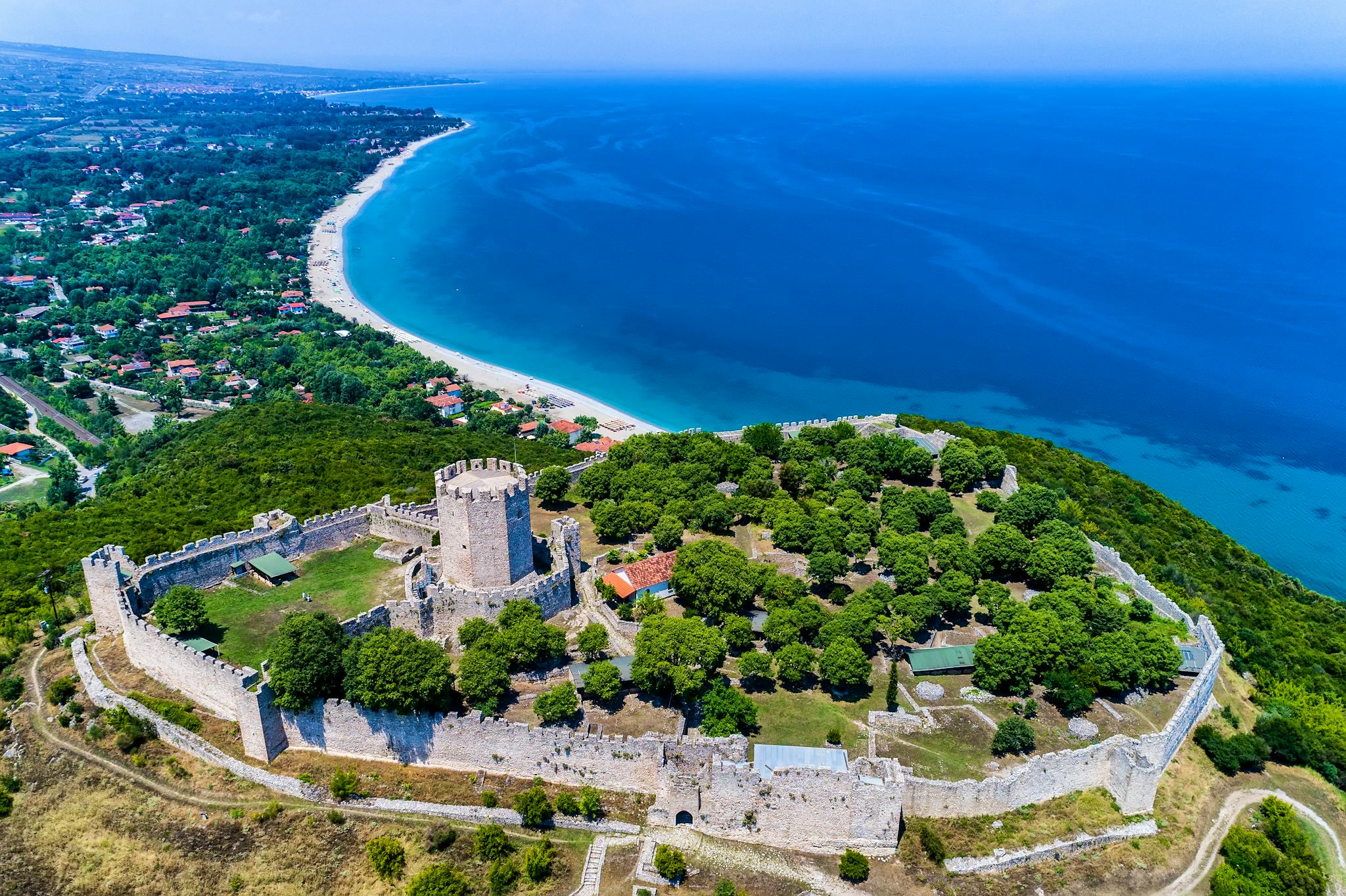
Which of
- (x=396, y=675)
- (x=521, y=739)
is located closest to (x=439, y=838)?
(x=521, y=739)

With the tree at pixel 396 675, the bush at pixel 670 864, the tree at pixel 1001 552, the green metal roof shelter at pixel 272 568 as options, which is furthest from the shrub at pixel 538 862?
the tree at pixel 1001 552

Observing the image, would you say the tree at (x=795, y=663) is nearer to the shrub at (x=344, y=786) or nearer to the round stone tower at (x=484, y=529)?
the round stone tower at (x=484, y=529)

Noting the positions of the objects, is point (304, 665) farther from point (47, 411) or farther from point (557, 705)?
point (47, 411)

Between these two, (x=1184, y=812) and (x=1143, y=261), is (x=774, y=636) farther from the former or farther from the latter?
(x=1143, y=261)

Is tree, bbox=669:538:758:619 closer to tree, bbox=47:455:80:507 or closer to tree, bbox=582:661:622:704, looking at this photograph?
tree, bbox=582:661:622:704

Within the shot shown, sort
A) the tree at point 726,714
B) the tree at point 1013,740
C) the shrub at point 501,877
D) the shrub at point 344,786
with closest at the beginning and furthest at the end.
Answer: the shrub at point 501,877 → the shrub at point 344,786 → the tree at point 726,714 → the tree at point 1013,740

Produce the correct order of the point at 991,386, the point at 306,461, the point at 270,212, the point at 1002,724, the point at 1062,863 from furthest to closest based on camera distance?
the point at 270,212, the point at 991,386, the point at 306,461, the point at 1002,724, the point at 1062,863

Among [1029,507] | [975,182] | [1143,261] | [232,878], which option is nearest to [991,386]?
[1029,507]
